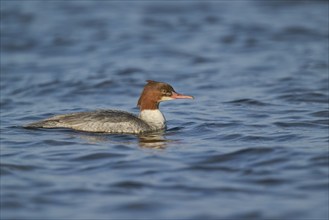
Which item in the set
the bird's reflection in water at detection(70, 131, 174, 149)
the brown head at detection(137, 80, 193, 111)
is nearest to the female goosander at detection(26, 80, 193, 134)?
the brown head at detection(137, 80, 193, 111)

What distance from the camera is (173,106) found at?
694 inches

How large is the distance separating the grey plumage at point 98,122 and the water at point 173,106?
8.4 inches

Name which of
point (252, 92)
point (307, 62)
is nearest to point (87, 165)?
point (252, 92)

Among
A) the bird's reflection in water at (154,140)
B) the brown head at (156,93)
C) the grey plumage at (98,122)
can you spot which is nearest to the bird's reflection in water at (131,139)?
the bird's reflection in water at (154,140)

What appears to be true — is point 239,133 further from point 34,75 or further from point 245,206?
point 34,75

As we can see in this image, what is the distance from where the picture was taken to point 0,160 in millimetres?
12445

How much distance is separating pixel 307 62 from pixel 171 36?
18.6 ft

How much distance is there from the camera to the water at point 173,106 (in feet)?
34.2

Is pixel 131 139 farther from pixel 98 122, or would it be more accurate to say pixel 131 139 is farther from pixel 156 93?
pixel 156 93

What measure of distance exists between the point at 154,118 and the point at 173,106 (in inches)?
119

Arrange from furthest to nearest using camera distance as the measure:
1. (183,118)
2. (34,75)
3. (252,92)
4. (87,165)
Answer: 1. (34,75)
2. (252,92)
3. (183,118)
4. (87,165)

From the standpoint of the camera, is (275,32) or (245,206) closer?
(245,206)

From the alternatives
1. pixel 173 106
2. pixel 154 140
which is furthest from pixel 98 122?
pixel 173 106

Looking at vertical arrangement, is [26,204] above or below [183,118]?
below
